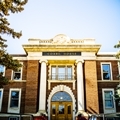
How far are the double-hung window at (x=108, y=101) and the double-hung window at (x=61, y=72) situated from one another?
15.1 feet

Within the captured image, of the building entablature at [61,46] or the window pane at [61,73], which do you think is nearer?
the window pane at [61,73]

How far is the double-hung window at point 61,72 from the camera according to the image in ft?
77.5

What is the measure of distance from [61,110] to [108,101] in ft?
18.5

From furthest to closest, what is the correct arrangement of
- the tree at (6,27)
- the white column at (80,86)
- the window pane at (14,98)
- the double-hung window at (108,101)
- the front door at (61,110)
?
the window pane at (14,98), the double-hung window at (108,101), the front door at (61,110), the white column at (80,86), the tree at (6,27)

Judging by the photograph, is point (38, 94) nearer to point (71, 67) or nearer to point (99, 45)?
point (71, 67)

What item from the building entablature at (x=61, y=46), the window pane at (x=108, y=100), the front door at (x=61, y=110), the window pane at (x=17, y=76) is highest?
the building entablature at (x=61, y=46)

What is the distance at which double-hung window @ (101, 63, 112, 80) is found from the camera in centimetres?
2411

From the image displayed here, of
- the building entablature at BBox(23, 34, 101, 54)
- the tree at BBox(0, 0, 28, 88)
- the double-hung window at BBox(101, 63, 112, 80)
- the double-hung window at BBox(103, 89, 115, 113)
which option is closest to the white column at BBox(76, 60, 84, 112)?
the building entablature at BBox(23, 34, 101, 54)

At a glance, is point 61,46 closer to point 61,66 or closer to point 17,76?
point 61,66

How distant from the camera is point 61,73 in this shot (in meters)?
23.9

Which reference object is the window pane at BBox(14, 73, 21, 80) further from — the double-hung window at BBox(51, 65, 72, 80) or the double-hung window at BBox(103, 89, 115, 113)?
the double-hung window at BBox(103, 89, 115, 113)

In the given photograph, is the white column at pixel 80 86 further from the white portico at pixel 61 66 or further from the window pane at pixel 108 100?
the window pane at pixel 108 100

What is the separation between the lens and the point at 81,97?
2212cm

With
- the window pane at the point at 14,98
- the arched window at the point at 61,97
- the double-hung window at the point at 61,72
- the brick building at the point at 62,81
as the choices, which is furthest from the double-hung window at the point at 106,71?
the window pane at the point at 14,98
